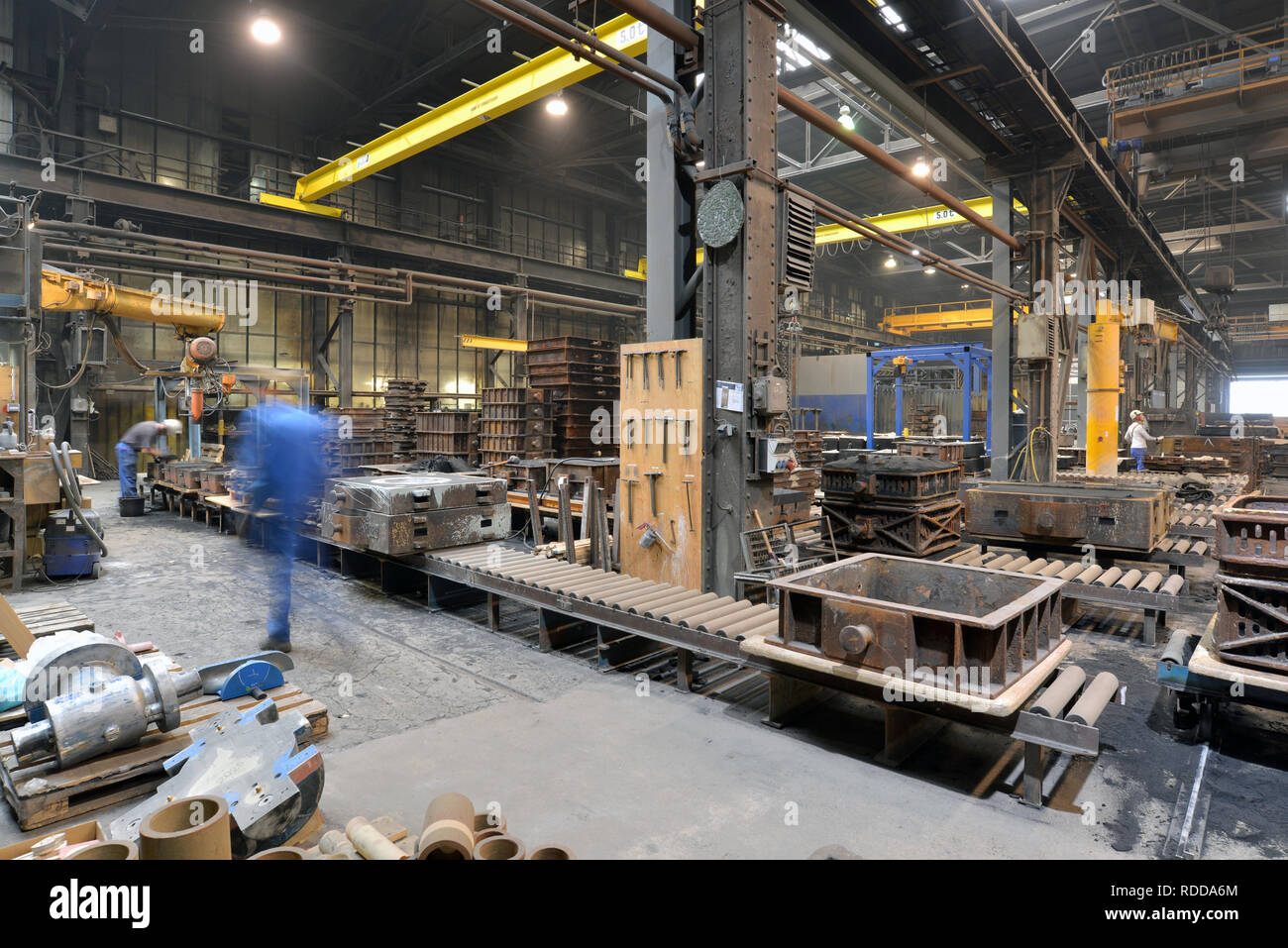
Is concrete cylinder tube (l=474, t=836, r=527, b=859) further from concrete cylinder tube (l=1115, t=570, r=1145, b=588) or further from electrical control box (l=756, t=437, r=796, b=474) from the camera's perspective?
concrete cylinder tube (l=1115, t=570, r=1145, b=588)

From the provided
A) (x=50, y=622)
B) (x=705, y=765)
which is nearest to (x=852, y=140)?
(x=705, y=765)

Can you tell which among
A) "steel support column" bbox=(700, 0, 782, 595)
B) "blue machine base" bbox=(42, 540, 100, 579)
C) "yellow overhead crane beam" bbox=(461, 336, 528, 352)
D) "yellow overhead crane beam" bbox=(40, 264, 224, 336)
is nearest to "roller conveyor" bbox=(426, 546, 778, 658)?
"steel support column" bbox=(700, 0, 782, 595)

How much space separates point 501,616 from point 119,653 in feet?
10.6

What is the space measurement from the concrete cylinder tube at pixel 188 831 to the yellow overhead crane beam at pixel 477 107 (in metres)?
7.80

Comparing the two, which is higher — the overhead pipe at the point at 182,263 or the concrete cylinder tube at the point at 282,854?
the overhead pipe at the point at 182,263

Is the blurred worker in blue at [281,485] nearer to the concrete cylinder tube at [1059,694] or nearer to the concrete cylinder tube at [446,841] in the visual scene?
the concrete cylinder tube at [446,841]

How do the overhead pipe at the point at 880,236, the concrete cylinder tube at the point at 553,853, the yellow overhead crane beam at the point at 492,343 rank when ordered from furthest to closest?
the yellow overhead crane beam at the point at 492,343, the overhead pipe at the point at 880,236, the concrete cylinder tube at the point at 553,853

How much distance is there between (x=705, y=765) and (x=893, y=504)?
3126 millimetres

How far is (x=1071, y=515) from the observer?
Answer: 21.6ft

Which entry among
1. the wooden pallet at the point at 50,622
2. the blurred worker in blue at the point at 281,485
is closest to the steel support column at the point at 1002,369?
the blurred worker in blue at the point at 281,485

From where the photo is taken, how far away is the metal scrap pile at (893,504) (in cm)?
559

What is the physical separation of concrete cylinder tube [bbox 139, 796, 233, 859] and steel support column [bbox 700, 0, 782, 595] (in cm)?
379
